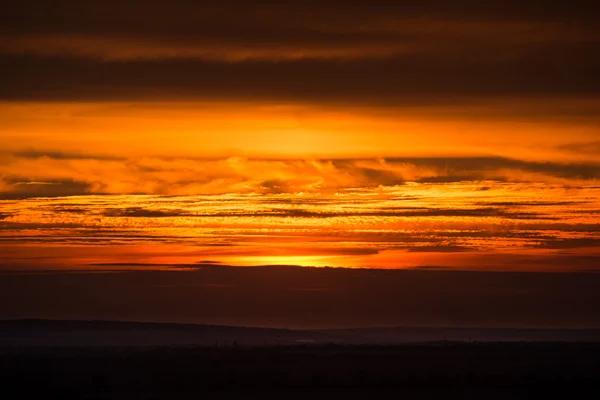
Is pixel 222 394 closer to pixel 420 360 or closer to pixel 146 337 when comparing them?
pixel 420 360

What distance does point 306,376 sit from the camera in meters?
52.4

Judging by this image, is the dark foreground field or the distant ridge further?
the distant ridge

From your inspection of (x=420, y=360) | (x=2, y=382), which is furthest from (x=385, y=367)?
(x=2, y=382)

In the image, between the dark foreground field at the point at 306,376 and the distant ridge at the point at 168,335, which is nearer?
the dark foreground field at the point at 306,376

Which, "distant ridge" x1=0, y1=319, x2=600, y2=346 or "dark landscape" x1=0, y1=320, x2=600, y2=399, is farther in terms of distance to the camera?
"distant ridge" x1=0, y1=319, x2=600, y2=346

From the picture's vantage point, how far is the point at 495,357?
219ft

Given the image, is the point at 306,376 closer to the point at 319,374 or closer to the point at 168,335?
the point at 319,374

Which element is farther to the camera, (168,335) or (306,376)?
(168,335)

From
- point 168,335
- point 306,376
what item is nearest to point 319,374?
point 306,376

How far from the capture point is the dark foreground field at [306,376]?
45781mm

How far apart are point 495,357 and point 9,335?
8077cm

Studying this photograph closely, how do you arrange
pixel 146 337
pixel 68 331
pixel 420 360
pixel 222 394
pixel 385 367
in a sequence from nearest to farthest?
pixel 222 394 < pixel 385 367 < pixel 420 360 < pixel 146 337 < pixel 68 331

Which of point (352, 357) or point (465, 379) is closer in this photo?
point (465, 379)

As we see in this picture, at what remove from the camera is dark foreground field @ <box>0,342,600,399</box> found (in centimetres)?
4578
